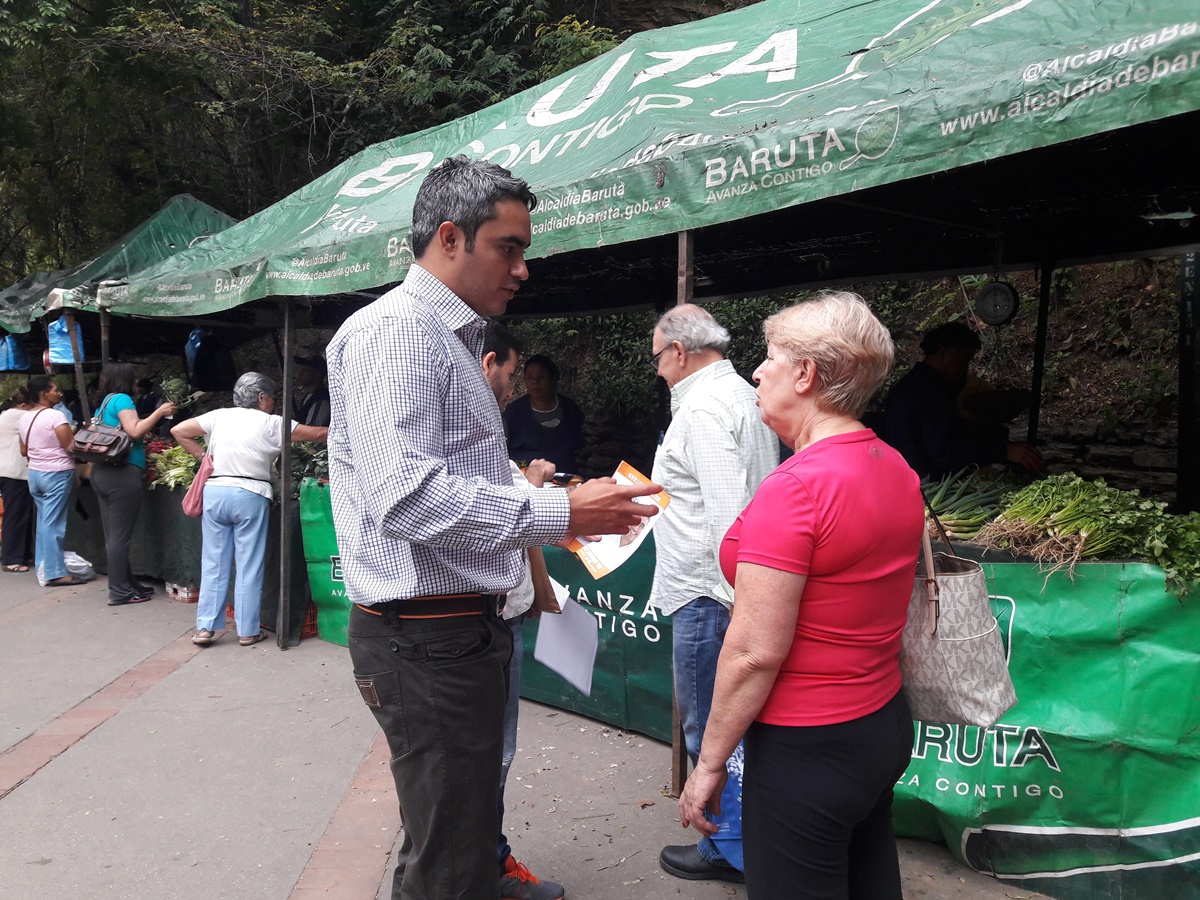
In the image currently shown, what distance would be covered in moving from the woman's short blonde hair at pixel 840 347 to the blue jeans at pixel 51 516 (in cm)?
823

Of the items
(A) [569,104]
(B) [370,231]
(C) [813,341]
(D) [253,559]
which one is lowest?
(D) [253,559]

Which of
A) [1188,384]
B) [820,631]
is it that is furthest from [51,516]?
[1188,384]

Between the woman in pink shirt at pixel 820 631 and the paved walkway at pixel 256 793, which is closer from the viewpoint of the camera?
the woman in pink shirt at pixel 820 631

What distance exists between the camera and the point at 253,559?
6.27 m

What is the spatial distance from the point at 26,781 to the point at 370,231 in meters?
3.44

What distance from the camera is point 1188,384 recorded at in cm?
545

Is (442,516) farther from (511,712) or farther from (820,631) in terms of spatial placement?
(511,712)

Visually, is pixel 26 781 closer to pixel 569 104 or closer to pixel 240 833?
pixel 240 833

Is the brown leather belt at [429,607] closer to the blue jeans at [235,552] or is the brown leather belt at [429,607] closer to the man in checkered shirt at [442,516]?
the man in checkered shirt at [442,516]

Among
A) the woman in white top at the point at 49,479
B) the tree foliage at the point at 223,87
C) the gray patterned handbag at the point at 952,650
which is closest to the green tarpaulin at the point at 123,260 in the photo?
the woman in white top at the point at 49,479

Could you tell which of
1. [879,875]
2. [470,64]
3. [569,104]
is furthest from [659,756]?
[470,64]

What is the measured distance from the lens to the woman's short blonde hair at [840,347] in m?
1.87

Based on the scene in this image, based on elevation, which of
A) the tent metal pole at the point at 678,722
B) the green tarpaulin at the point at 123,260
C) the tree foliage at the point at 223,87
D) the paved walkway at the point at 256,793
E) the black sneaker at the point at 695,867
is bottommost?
the paved walkway at the point at 256,793

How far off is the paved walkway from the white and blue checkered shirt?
185 centimetres
